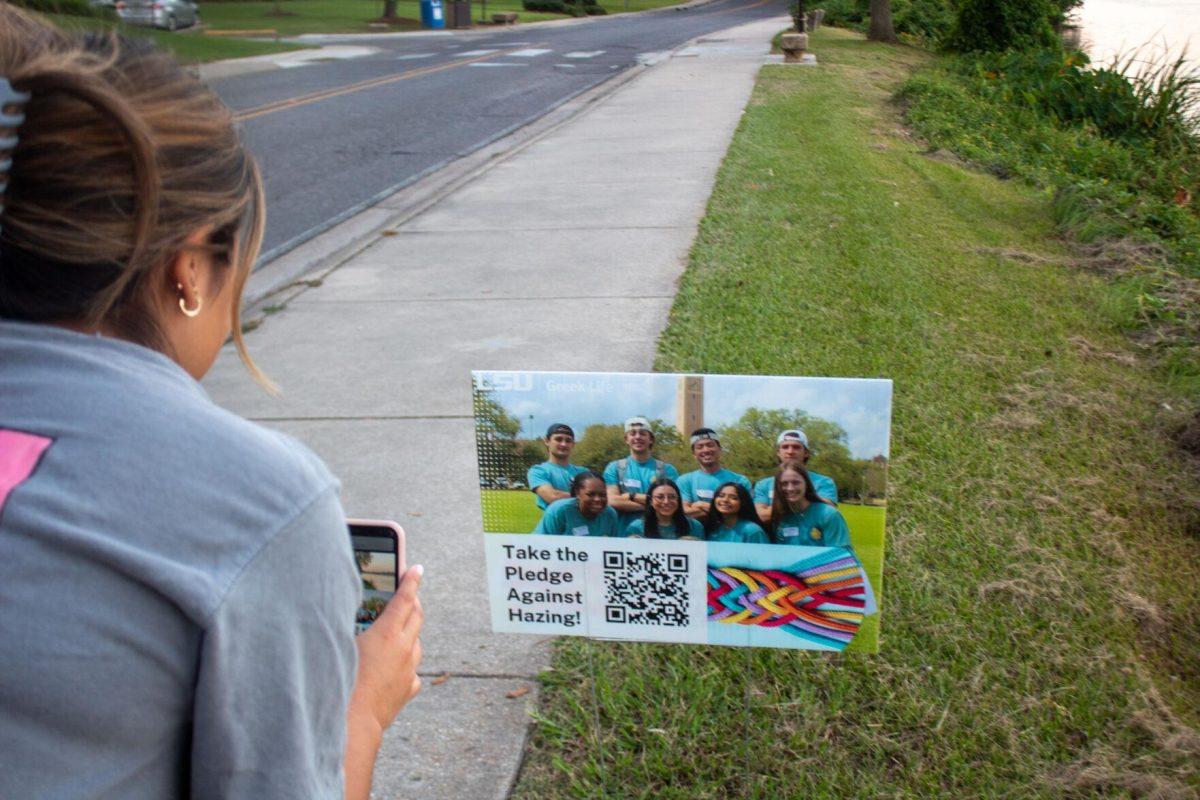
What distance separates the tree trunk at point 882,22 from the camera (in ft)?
79.0

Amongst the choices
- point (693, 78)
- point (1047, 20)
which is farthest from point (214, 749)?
point (1047, 20)

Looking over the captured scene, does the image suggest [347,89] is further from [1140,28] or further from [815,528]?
[815,528]

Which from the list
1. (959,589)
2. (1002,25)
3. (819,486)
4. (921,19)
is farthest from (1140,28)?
(819,486)

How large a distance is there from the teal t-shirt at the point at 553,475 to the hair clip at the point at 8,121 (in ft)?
4.30

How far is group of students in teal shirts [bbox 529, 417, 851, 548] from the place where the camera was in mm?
2191

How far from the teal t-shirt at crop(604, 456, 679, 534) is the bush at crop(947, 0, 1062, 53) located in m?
19.9

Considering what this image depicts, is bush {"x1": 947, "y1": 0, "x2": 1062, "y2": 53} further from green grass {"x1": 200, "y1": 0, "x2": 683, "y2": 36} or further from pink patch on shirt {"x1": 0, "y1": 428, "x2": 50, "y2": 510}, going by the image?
pink patch on shirt {"x1": 0, "y1": 428, "x2": 50, "y2": 510}

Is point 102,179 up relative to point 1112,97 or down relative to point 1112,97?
up

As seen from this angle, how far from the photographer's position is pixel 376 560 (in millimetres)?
1687

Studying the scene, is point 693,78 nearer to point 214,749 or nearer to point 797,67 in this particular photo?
point 797,67

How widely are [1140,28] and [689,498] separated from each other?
2093cm

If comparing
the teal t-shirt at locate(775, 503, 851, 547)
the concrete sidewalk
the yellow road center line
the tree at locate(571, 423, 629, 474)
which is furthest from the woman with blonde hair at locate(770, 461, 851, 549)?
the yellow road center line

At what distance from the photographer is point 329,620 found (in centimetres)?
111

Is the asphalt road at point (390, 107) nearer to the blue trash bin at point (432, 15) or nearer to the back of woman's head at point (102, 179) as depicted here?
the back of woman's head at point (102, 179)
